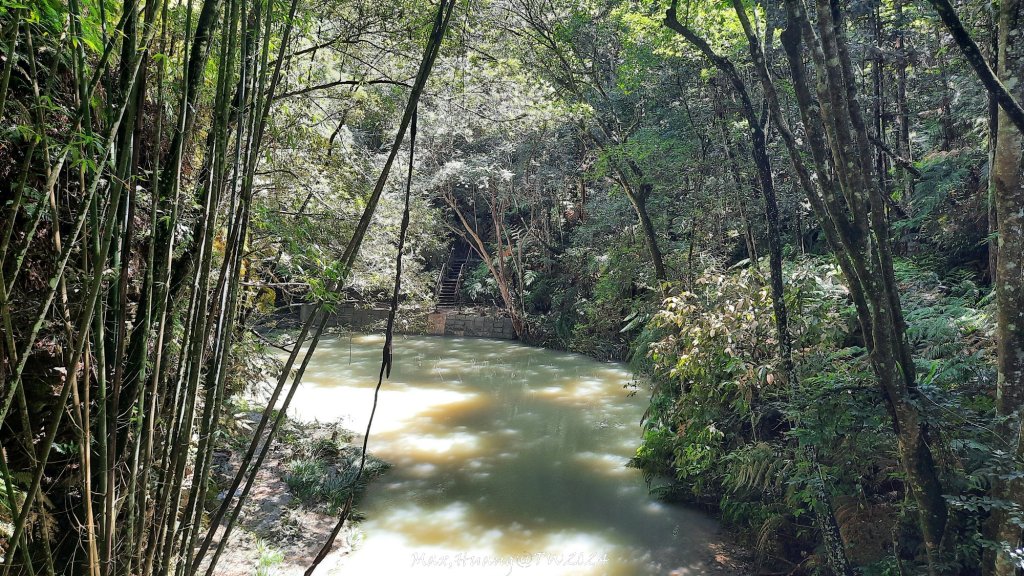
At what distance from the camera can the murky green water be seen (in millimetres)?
3803

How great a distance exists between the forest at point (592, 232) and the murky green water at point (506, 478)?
47cm

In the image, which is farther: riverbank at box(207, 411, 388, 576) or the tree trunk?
riverbank at box(207, 411, 388, 576)

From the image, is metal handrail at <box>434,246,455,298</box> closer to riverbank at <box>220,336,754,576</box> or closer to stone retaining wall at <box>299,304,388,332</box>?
stone retaining wall at <box>299,304,388,332</box>

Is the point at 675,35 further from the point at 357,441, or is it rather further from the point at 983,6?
the point at 357,441

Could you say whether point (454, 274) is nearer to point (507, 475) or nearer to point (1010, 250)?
point (507, 475)

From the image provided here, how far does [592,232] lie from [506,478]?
624 cm

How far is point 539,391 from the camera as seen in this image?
331 inches

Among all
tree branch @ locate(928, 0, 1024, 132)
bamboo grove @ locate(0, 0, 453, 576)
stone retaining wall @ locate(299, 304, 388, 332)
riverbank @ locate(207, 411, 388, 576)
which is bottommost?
riverbank @ locate(207, 411, 388, 576)

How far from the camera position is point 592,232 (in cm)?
1059

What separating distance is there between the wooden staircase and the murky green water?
548cm

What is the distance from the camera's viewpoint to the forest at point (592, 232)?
0.97 metres

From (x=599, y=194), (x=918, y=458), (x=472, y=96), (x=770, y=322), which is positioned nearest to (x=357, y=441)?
(x=472, y=96)

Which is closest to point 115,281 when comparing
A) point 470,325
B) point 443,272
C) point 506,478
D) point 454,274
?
point 506,478

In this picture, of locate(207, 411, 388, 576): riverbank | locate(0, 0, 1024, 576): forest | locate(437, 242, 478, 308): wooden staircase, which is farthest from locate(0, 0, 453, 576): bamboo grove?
locate(437, 242, 478, 308): wooden staircase
